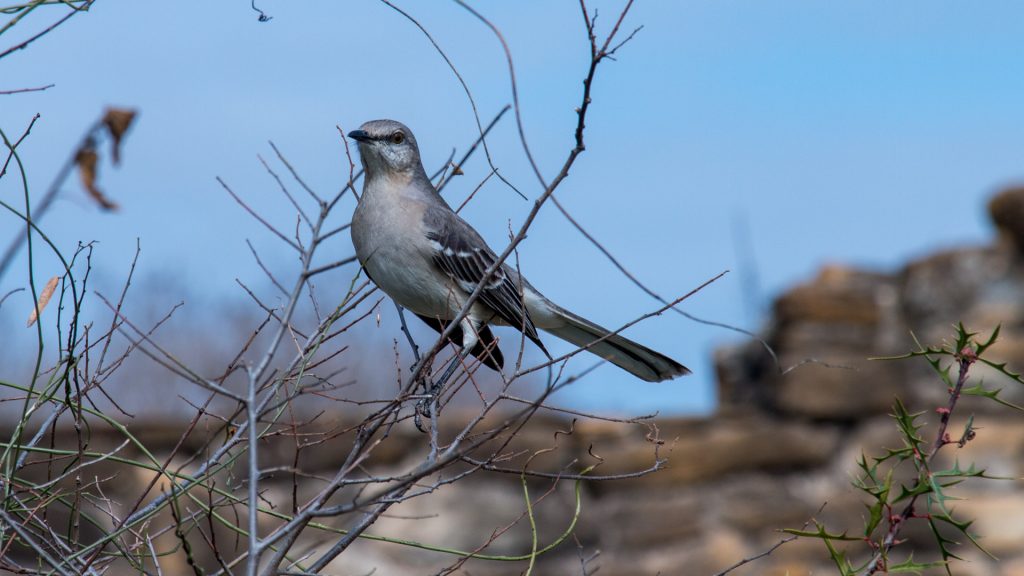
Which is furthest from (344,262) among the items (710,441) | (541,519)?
(710,441)

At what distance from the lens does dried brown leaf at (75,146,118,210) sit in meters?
2.38

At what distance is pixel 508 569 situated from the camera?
16.3 feet

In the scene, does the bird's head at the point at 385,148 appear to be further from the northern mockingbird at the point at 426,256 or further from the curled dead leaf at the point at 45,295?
the curled dead leaf at the point at 45,295

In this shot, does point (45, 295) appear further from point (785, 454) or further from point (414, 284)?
point (785, 454)

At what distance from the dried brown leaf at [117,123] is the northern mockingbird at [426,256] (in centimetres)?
105

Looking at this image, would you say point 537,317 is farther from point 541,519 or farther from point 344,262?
point 344,262

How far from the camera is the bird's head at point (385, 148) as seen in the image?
3824 millimetres

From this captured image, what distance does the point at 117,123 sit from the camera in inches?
94.5

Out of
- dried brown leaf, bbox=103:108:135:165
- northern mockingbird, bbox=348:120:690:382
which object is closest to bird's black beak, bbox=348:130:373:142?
northern mockingbird, bbox=348:120:690:382

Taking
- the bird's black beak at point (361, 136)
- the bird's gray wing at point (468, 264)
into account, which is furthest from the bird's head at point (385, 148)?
the bird's gray wing at point (468, 264)

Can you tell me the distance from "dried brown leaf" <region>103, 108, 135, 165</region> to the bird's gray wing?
133 centimetres

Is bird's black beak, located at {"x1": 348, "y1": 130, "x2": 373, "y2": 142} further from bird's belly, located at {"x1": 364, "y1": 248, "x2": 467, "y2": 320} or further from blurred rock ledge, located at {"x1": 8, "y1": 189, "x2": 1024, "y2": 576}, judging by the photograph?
blurred rock ledge, located at {"x1": 8, "y1": 189, "x2": 1024, "y2": 576}

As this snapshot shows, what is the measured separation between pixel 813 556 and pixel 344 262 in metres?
3.98

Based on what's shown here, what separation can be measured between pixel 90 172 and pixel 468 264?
5.11 ft
